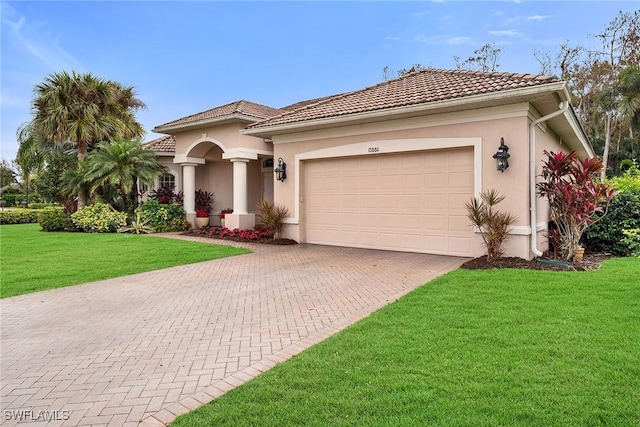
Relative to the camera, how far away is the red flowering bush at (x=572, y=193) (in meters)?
8.46

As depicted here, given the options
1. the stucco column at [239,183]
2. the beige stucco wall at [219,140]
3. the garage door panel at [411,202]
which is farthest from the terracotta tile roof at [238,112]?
the garage door panel at [411,202]

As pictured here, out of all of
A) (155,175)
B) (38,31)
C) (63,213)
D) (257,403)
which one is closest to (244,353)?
(257,403)

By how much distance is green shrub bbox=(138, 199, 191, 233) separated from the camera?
16.8 meters

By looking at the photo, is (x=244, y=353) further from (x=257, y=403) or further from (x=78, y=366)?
(x=78, y=366)

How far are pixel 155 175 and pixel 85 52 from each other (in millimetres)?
6480

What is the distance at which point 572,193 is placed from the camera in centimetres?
841

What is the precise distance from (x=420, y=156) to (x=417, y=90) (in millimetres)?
1994

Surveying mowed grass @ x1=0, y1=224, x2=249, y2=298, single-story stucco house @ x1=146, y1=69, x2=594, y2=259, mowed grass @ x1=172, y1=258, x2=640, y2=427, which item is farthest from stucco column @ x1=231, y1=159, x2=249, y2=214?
mowed grass @ x1=172, y1=258, x2=640, y2=427

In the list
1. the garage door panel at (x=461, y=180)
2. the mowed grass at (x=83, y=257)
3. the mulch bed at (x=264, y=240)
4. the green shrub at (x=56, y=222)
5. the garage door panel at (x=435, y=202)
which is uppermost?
the garage door panel at (x=461, y=180)

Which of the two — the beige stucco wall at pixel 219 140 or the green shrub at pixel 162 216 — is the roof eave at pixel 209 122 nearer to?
the beige stucco wall at pixel 219 140

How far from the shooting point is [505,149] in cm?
884

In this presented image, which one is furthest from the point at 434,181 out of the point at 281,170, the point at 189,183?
the point at 189,183

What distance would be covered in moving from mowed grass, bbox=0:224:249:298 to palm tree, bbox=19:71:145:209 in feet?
17.5

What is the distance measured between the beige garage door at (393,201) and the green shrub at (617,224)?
4.08m
